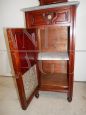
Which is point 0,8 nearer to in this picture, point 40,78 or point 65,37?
point 65,37

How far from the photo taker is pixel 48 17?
1347mm

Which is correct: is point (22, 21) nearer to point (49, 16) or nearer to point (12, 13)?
point (12, 13)

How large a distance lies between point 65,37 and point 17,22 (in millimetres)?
861

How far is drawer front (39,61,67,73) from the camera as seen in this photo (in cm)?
186

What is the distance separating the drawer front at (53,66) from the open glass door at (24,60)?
0.31 meters

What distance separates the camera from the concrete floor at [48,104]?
1.42 meters

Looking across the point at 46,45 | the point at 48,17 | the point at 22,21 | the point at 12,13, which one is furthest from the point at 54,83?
the point at 12,13

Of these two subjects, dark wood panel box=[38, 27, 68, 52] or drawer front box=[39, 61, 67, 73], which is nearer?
dark wood panel box=[38, 27, 68, 52]

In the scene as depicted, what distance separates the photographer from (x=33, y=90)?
1.53 metres

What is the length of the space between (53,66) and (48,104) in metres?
0.57

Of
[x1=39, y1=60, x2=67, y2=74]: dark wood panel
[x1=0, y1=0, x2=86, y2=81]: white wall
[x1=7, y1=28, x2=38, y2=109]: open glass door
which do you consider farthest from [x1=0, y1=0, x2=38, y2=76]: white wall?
[x1=39, y1=60, x2=67, y2=74]: dark wood panel

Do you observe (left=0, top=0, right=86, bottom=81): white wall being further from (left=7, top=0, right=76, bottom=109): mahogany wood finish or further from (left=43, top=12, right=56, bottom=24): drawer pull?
(left=43, top=12, right=56, bottom=24): drawer pull

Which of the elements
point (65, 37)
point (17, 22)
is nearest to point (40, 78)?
point (65, 37)

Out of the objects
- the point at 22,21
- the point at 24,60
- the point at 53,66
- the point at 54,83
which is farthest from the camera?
the point at 22,21
